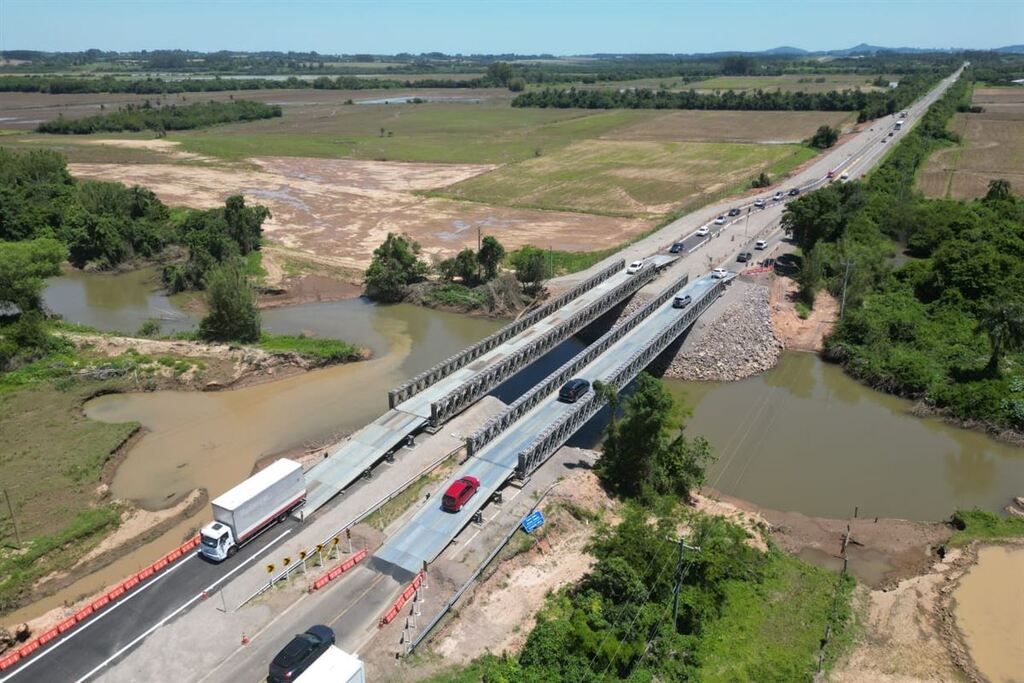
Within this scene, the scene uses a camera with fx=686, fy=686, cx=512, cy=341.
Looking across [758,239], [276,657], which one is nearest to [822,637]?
[276,657]

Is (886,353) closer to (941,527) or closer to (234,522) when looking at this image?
(941,527)

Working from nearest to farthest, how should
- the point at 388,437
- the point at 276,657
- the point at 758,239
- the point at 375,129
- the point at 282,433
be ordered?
the point at 276,657, the point at 388,437, the point at 282,433, the point at 758,239, the point at 375,129

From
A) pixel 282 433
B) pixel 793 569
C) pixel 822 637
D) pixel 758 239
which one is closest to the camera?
pixel 822 637

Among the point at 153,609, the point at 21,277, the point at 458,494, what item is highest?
the point at 21,277

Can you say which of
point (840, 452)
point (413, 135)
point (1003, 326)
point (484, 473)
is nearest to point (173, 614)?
point (484, 473)

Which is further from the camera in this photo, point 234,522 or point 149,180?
point 149,180

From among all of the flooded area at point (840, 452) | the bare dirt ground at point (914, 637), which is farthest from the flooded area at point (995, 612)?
the flooded area at point (840, 452)

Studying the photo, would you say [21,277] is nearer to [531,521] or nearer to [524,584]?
[531,521]
